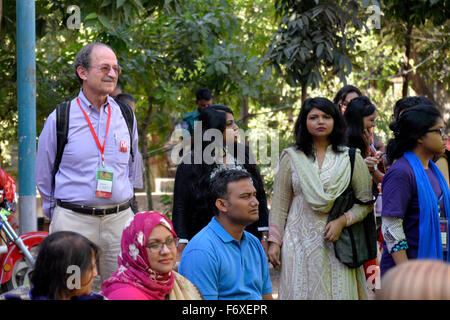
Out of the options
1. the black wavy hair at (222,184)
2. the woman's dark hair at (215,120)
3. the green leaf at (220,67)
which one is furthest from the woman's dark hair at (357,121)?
the green leaf at (220,67)

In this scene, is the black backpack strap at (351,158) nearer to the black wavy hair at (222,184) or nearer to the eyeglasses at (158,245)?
the black wavy hair at (222,184)

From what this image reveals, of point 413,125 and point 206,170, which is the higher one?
point 413,125

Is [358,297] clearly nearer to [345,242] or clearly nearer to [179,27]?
[345,242]

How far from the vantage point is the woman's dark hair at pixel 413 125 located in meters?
4.46

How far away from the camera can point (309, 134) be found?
5.02 meters

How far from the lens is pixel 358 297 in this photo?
15.9ft

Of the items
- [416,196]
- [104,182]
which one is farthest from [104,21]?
[416,196]

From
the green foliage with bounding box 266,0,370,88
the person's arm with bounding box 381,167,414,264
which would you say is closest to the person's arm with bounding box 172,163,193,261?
the person's arm with bounding box 381,167,414,264

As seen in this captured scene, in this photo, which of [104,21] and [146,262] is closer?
[146,262]

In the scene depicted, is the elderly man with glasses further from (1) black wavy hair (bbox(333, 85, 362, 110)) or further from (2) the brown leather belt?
(1) black wavy hair (bbox(333, 85, 362, 110))

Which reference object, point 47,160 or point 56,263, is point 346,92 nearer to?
point 47,160

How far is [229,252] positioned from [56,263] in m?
1.23

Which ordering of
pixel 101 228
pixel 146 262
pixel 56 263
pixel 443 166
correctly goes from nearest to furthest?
1. pixel 56 263
2. pixel 146 262
3. pixel 101 228
4. pixel 443 166

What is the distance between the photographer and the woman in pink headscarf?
3.52 meters
